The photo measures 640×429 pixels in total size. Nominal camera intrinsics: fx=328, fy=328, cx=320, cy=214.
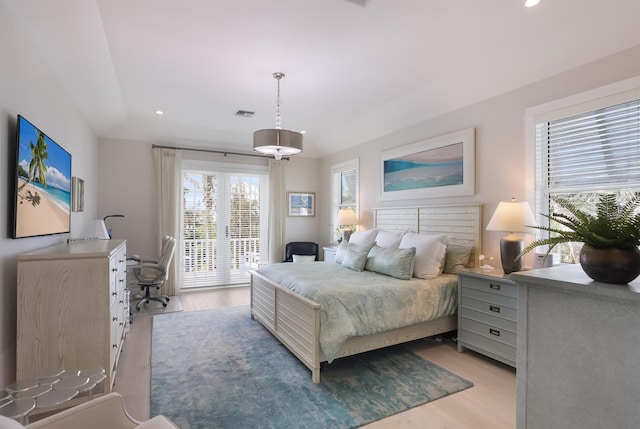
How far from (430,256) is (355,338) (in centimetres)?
122

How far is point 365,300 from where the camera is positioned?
2.78 m

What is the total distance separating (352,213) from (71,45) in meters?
3.98

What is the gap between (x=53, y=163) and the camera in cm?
270

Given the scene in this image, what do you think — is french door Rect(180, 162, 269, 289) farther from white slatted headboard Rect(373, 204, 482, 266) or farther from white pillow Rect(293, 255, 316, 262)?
white slatted headboard Rect(373, 204, 482, 266)

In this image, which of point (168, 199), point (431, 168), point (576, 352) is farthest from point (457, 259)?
point (168, 199)

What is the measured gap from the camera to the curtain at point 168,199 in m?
5.39

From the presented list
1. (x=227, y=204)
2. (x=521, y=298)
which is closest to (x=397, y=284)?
(x=521, y=298)

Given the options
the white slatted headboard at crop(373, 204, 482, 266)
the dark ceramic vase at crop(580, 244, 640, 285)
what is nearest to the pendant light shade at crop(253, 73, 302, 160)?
the white slatted headboard at crop(373, 204, 482, 266)

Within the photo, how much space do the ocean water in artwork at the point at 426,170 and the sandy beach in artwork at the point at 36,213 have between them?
151 inches

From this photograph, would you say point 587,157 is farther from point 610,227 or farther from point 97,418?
point 97,418

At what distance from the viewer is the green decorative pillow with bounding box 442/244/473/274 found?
350 centimetres

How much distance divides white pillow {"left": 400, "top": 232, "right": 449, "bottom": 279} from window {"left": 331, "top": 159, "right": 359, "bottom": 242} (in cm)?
214

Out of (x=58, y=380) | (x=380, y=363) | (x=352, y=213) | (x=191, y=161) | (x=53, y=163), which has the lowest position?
(x=380, y=363)

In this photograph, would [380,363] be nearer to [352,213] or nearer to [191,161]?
[352,213]
